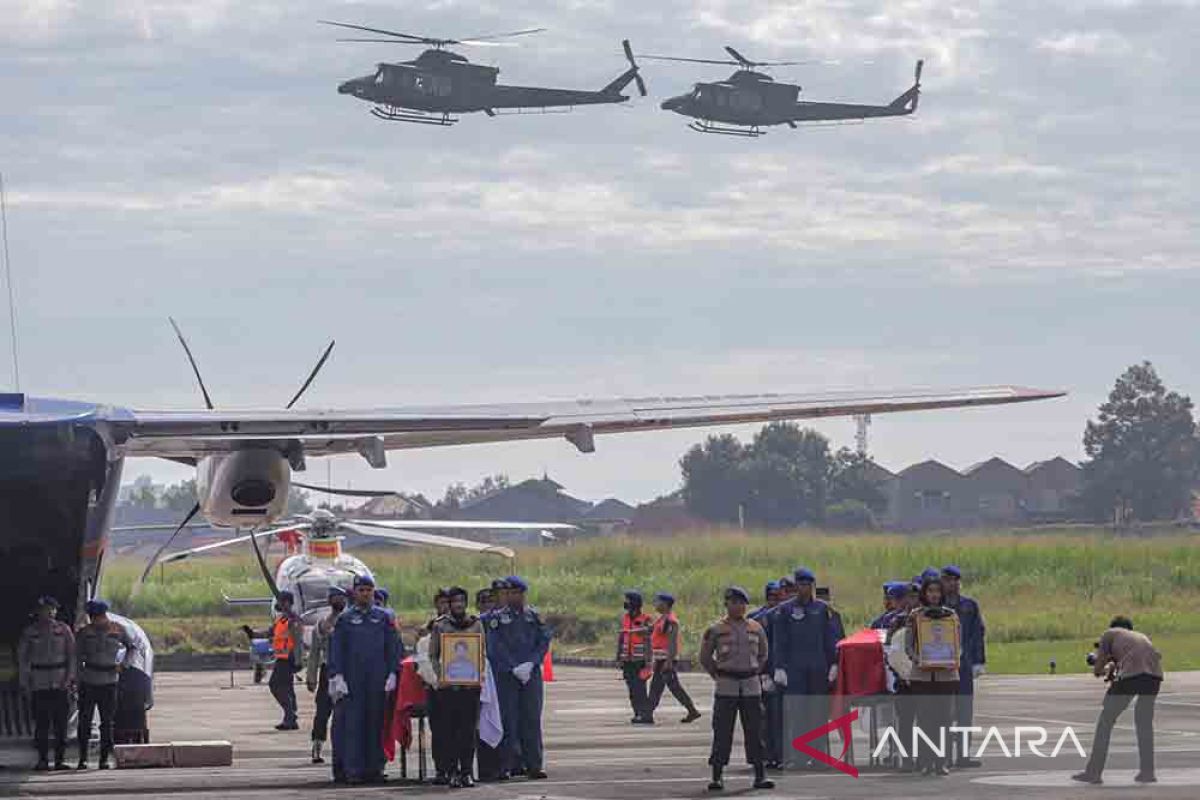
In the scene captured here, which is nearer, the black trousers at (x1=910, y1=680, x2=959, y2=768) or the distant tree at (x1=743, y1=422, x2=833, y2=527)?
the black trousers at (x1=910, y1=680, x2=959, y2=768)

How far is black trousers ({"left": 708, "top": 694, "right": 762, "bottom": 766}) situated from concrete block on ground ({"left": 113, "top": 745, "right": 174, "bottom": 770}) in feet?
18.2

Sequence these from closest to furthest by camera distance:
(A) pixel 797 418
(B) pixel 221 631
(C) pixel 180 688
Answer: (A) pixel 797 418 → (C) pixel 180 688 → (B) pixel 221 631

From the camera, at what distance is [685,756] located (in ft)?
70.4

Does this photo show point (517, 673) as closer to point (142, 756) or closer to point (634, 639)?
point (142, 756)

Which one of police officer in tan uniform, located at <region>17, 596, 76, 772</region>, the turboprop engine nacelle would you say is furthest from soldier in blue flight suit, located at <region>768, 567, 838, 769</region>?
police officer in tan uniform, located at <region>17, 596, 76, 772</region>

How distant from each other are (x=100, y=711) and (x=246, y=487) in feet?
8.34

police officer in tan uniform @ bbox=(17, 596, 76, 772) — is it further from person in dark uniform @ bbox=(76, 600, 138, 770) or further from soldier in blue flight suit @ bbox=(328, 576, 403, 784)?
soldier in blue flight suit @ bbox=(328, 576, 403, 784)

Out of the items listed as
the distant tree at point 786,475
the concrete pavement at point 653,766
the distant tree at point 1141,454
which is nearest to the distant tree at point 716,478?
the distant tree at point 786,475

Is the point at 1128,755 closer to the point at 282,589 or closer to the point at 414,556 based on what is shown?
the point at 282,589

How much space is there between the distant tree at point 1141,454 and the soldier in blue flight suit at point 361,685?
2347 inches

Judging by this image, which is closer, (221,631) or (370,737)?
(370,737)

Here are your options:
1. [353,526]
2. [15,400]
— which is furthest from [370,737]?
[353,526]

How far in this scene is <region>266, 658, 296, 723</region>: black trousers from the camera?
2720cm

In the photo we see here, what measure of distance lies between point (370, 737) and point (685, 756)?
12.2ft
